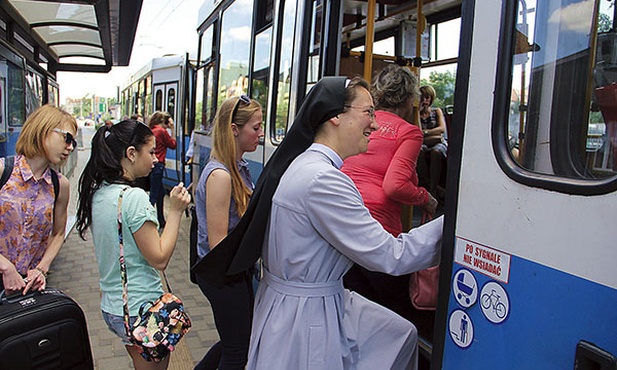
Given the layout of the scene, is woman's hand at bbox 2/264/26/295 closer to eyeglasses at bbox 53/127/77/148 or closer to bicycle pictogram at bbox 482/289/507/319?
eyeglasses at bbox 53/127/77/148

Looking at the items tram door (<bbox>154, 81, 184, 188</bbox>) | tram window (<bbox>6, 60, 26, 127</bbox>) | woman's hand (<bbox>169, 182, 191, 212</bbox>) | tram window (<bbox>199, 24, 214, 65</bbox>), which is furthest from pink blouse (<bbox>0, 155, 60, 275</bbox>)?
tram door (<bbox>154, 81, 184, 188</bbox>)

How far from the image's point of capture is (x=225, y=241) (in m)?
2.13

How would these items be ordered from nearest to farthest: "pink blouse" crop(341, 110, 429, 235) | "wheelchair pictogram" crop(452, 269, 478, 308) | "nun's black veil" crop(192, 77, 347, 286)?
"wheelchair pictogram" crop(452, 269, 478, 308) → "nun's black veil" crop(192, 77, 347, 286) → "pink blouse" crop(341, 110, 429, 235)

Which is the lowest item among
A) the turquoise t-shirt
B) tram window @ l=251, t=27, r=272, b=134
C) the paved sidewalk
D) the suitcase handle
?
the paved sidewalk

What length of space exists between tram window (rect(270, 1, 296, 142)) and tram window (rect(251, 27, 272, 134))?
8.1 inches

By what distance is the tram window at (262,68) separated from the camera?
4270 millimetres

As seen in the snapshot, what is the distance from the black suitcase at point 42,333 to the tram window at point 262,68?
2.13 meters

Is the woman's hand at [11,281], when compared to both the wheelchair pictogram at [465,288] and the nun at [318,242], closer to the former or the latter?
the nun at [318,242]

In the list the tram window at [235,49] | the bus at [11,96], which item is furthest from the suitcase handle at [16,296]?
the bus at [11,96]

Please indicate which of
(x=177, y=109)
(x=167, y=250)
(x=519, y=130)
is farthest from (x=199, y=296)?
(x=177, y=109)

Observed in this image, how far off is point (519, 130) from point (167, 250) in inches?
65.3

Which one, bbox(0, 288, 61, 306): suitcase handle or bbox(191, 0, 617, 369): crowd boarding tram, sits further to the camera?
bbox(0, 288, 61, 306): suitcase handle

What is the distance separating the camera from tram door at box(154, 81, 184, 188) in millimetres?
12055

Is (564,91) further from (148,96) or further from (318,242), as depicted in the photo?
(148,96)
